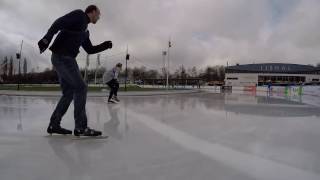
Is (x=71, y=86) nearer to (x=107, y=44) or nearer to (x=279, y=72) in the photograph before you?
(x=107, y=44)

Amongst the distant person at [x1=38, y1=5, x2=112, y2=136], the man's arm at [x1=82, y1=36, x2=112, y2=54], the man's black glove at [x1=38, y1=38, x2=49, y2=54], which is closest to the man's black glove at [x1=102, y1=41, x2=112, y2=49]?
the man's arm at [x1=82, y1=36, x2=112, y2=54]

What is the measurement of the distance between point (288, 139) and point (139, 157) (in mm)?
2260

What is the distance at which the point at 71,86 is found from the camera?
14.5 ft

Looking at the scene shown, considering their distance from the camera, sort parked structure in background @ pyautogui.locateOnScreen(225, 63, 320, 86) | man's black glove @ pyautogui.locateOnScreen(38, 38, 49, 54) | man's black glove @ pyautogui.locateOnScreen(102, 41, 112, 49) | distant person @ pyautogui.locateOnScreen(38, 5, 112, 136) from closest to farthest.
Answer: man's black glove @ pyautogui.locateOnScreen(38, 38, 49, 54) < distant person @ pyautogui.locateOnScreen(38, 5, 112, 136) < man's black glove @ pyautogui.locateOnScreen(102, 41, 112, 49) < parked structure in background @ pyautogui.locateOnScreen(225, 63, 320, 86)

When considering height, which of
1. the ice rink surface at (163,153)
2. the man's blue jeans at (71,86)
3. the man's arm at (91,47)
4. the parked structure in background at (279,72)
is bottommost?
the ice rink surface at (163,153)

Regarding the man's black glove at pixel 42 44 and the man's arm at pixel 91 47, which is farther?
the man's arm at pixel 91 47

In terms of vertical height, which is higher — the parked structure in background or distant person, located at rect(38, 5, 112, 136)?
the parked structure in background

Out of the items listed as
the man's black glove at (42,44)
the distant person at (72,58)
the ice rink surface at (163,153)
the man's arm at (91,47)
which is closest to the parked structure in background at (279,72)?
the ice rink surface at (163,153)

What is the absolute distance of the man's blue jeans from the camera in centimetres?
430

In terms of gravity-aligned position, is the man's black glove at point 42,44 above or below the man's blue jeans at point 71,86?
above

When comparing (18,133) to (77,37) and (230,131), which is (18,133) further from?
(230,131)

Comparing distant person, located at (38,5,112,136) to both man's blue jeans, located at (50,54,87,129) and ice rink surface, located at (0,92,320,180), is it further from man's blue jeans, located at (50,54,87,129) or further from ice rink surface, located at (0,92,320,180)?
ice rink surface, located at (0,92,320,180)

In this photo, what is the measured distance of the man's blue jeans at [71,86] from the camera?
4.30m

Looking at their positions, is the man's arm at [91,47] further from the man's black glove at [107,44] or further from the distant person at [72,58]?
the distant person at [72,58]
